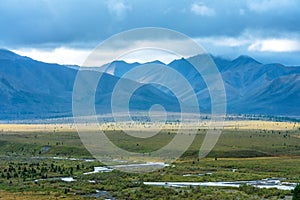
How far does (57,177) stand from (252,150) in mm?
69178

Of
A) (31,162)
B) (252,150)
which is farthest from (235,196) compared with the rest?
(252,150)

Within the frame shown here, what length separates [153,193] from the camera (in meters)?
84.4

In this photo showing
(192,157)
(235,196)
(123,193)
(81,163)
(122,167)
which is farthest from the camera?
(192,157)

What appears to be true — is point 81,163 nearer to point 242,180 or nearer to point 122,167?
point 122,167

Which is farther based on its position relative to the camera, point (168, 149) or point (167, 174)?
point (168, 149)

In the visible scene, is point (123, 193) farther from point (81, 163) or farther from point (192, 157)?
point (192, 157)

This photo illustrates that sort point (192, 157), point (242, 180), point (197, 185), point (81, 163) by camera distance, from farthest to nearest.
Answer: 1. point (192, 157)
2. point (81, 163)
3. point (242, 180)
4. point (197, 185)

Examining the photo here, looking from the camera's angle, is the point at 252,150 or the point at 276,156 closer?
the point at 276,156

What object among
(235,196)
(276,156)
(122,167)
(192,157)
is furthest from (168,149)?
(235,196)

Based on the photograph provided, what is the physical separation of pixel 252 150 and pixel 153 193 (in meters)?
79.4

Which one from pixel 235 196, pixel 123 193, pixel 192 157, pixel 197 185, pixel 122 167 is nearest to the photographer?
pixel 235 196

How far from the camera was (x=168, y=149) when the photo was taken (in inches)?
6604

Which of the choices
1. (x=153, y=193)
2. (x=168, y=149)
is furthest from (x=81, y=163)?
(x=153, y=193)

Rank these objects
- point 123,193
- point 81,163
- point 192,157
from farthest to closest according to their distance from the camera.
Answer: point 192,157, point 81,163, point 123,193
